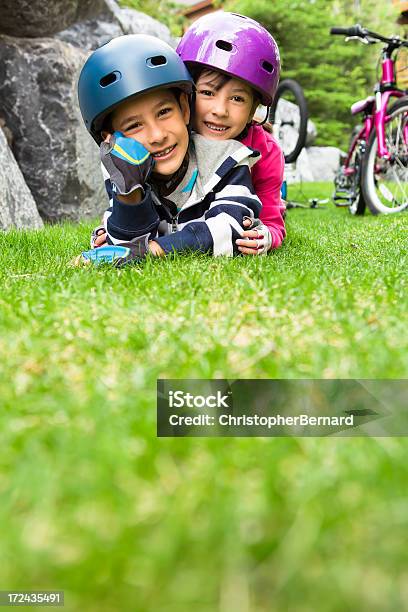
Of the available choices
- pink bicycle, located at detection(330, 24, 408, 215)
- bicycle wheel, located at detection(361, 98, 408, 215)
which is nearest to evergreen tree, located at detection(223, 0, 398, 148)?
pink bicycle, located at detection(330, 24, 408, 215)

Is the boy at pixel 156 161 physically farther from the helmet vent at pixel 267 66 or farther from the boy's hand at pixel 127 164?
the helmet vent at pixel 267 66

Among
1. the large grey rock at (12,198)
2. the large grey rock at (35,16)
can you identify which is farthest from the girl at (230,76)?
the large grey rock at (35,16)

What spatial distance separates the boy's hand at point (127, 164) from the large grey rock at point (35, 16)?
11.1ft

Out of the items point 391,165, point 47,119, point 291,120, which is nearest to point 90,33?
point 47,119

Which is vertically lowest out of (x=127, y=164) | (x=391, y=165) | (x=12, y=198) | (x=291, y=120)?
(x=127, y=164)

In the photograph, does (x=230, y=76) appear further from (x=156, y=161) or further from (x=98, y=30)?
(x=98, y=30)

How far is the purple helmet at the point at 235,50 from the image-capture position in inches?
121

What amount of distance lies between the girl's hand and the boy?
0.11 feet

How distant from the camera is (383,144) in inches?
239

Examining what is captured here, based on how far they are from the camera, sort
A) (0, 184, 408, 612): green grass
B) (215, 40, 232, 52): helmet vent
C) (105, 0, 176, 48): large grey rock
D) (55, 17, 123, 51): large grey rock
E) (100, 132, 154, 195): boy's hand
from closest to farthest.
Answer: (0, 184, 408, 612): green grass
(100, 132, 154, 195): boy's hand
(215, 40, 232, 52): helmet vent
(55, 17, 123, 51): large grey rock
(105, 0, 176, 48): large grey rock

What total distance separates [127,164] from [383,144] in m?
4.06

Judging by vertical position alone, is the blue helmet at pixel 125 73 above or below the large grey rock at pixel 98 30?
below

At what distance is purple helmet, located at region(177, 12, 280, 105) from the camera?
3.07 metres

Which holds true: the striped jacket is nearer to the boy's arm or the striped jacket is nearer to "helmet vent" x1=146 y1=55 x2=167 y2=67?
the boy's arm
